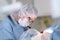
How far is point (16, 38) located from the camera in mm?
1014

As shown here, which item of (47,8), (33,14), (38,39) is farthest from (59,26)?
(47,8)

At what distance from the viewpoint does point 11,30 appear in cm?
103

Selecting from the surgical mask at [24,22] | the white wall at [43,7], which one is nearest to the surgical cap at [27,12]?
the surgical mask at [24,22]

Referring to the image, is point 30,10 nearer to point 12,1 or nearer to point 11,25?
point 11,25

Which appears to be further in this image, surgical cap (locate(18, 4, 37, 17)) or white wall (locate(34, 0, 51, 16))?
white wall (locate(34, 0, 51, 16))

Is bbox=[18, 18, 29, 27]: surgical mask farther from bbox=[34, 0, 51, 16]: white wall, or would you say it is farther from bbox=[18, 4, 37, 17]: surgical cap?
bbox=[34, 0, 51, 16]: white wall

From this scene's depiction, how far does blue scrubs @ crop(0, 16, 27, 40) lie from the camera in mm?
1009

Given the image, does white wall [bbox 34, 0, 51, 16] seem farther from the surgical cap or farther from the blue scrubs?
the blue scrubs

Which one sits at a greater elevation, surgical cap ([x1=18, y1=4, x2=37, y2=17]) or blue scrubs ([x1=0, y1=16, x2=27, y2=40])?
surgical cap ([x1=18, y1=4, x2=37, y2=17])

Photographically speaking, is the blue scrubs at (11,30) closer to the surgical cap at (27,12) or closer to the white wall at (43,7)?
the surgical cap at (27,12)

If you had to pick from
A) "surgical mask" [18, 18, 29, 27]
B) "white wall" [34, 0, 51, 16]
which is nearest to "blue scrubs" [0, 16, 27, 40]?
"surgical mask" [18, 18, 29, 27]

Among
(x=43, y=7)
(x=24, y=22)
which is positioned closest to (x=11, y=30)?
(x=24, y=22)

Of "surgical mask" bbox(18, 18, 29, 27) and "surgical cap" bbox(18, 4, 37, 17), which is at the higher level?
"surgical cap" bbox(18, 4, 37, 17)

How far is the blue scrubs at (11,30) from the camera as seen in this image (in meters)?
1.01
